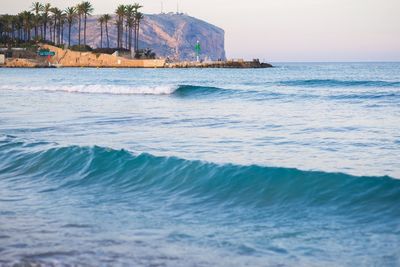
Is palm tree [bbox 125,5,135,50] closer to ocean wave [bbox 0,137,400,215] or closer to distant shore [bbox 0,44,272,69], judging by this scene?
distant shore [bbox 0,44,272,69]

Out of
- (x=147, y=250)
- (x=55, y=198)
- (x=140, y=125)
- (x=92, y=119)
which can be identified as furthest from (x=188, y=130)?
(x=147, y=250)

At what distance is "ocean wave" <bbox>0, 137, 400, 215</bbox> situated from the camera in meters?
A: 6.38

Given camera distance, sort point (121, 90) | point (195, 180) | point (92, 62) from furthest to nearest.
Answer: point (92, 62), point (121, 90), point (195, 180)

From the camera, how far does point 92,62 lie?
377ft

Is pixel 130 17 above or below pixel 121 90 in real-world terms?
above

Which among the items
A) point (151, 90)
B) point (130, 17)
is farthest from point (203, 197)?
point (130, 17)

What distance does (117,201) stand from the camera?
21.7 ft

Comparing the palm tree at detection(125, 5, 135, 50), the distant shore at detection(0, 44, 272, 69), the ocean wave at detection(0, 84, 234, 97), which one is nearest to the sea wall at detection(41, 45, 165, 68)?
the distant shore at detection(0, 44, 272, 69)

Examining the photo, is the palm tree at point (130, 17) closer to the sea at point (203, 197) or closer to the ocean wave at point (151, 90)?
the ocean wave at point (151, 90)

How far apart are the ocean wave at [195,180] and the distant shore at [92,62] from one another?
101m

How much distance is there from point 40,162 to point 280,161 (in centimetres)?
404

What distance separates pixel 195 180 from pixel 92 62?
364ft

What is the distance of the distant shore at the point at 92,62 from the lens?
110444mm

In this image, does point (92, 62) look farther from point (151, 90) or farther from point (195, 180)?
point (195, 180)
